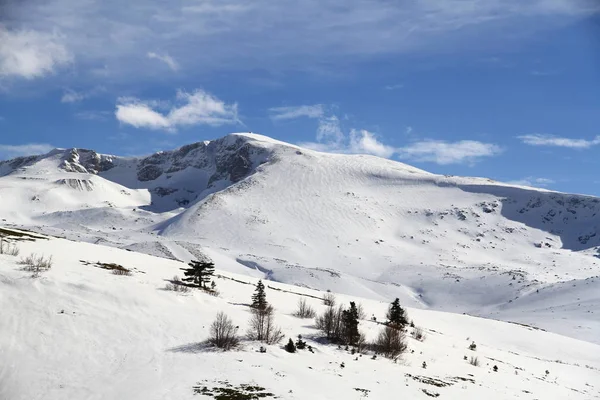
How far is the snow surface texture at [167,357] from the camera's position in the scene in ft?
69.8

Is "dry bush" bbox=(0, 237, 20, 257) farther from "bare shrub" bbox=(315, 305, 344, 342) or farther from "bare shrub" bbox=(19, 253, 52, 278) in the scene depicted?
"bare shrub" bbox=(315, 305, 344, 342)

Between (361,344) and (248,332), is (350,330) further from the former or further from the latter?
(248,332)

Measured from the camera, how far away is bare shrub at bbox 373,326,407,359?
103 ft

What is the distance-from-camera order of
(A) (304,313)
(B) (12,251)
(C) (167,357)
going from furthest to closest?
1. (A) (304,313)
2. (B) (12,251)
3. (C) (167,357)

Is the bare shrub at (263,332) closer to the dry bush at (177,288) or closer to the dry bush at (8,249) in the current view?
the dry bush at (177,288)

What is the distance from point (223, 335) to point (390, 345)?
11250 mm

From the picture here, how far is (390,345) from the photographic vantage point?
104 ft

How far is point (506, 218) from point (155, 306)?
180 m

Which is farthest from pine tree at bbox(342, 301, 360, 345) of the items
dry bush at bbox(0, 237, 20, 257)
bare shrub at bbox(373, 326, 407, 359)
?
dry bush at bbox(0, 237, 20, 257)

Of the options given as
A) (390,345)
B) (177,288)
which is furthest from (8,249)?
(390,345)

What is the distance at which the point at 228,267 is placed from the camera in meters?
110

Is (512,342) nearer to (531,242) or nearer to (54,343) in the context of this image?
(54,343)

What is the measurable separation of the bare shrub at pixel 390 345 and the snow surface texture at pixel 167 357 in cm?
62

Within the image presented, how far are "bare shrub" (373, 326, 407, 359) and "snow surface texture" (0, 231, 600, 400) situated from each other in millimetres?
615
